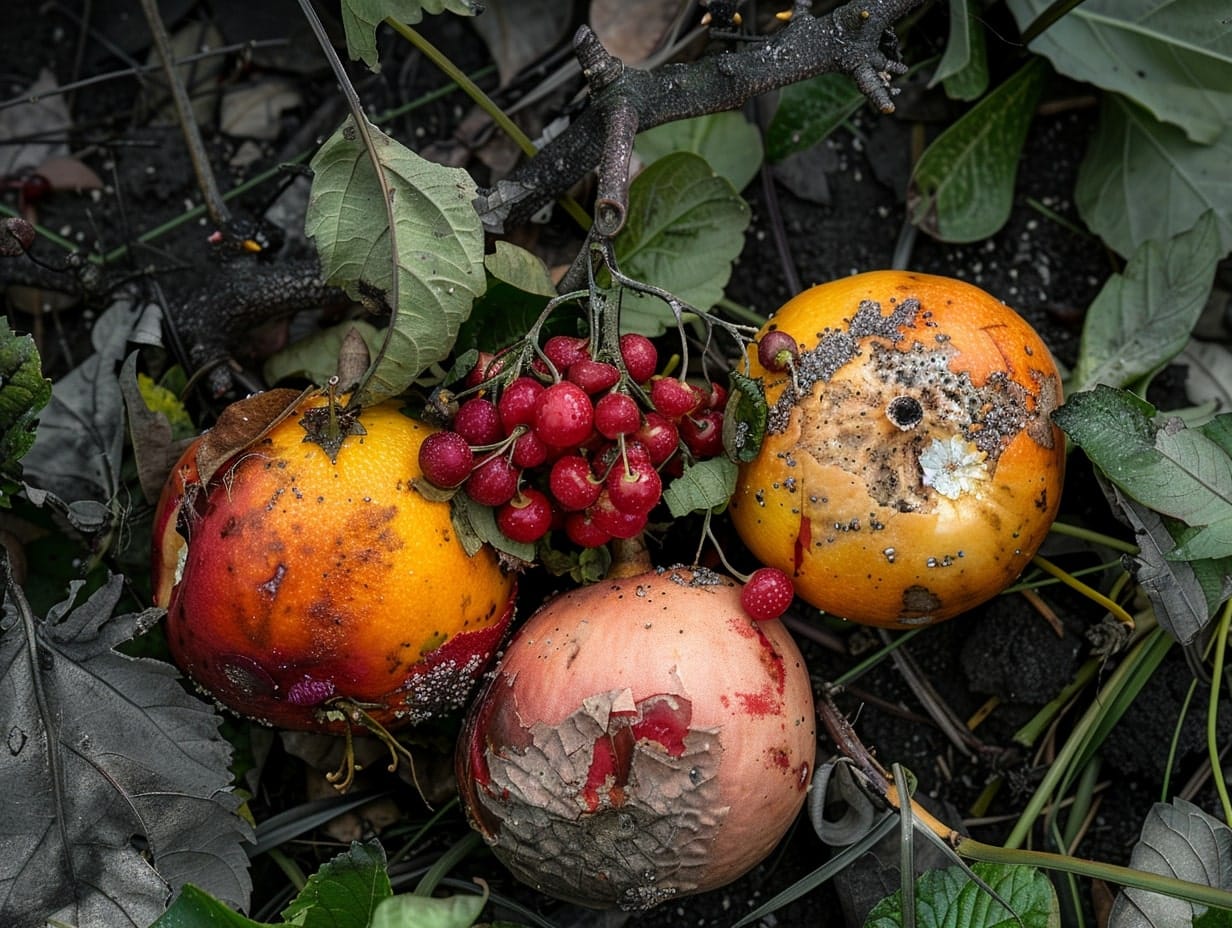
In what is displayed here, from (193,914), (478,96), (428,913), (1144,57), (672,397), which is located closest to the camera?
(428,913)

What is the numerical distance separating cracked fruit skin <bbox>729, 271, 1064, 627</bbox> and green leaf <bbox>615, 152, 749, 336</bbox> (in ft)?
0.94

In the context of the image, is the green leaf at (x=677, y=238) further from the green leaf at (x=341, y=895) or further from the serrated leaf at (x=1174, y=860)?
the serrated leaf at (x=1174, y=860)

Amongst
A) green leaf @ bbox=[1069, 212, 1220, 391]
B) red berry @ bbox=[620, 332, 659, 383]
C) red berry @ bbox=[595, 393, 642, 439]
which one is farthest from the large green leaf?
red berry @ bbox=[595, 393, 642, 439]

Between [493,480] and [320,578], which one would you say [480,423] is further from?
[320,578]

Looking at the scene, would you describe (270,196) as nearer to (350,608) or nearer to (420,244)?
(420,244)

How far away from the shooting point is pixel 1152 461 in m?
1.55

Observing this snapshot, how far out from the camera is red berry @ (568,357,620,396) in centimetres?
147

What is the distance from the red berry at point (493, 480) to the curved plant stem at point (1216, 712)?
109cm

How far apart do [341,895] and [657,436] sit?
2.36ft

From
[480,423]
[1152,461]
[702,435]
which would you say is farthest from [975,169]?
[480,423]

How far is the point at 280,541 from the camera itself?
1452 mm

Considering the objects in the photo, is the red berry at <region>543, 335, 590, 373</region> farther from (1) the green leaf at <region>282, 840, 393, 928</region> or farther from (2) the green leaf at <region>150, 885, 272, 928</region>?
(2) the green leaf at <region>150, 885, 272, 928</region>

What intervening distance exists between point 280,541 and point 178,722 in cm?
36

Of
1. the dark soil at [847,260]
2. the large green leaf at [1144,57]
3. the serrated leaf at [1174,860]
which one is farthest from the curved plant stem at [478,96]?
the serrated leaf at [1174,860]
